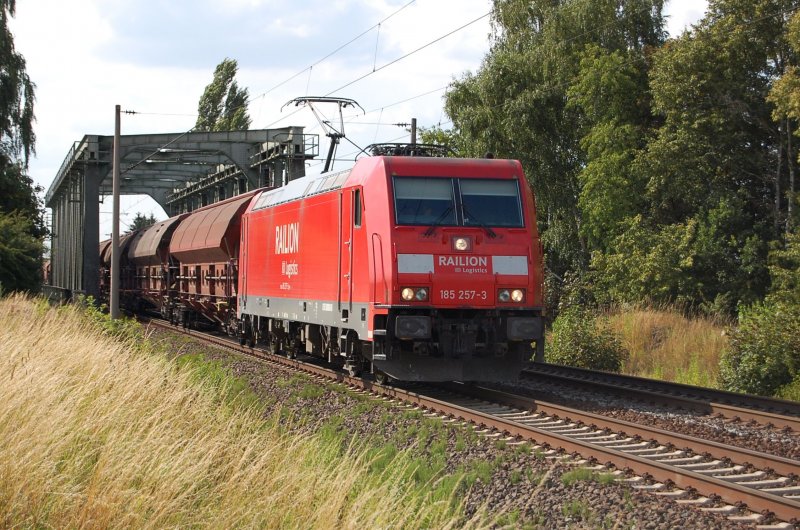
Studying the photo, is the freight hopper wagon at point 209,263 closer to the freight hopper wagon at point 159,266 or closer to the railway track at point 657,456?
the freight hopper wagon at point 159,266

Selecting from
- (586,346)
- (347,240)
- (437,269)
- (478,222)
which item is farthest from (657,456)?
(586,346)

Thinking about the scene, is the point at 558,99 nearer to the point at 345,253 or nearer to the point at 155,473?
the point at 345,253

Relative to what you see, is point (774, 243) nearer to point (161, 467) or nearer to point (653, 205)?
point (653, 205)

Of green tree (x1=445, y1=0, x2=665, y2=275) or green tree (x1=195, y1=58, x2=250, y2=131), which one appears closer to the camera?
green tree (x1=445, y1=0, x2=665, y2=275)

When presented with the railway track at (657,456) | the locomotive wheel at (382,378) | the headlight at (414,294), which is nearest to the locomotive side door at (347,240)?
the locomotive wheel at (382,378)

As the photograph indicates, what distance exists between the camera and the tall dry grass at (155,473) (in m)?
5.25

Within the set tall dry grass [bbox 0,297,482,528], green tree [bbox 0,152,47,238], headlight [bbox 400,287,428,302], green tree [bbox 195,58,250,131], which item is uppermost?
green tree [bbox 195,58,250,131]

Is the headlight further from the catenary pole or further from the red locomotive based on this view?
the catenary pole

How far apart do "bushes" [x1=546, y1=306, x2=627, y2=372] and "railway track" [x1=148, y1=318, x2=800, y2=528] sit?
18.5 feet

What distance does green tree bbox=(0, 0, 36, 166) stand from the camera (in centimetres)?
3688

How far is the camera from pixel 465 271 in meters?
13.6

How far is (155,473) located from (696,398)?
9841 millimetres

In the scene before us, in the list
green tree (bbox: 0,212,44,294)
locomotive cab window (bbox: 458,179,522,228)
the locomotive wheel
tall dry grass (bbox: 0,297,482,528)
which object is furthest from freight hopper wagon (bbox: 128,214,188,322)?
tall dry grass (bbox: 0,297,482,528)

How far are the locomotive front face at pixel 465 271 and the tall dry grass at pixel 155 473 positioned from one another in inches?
193
